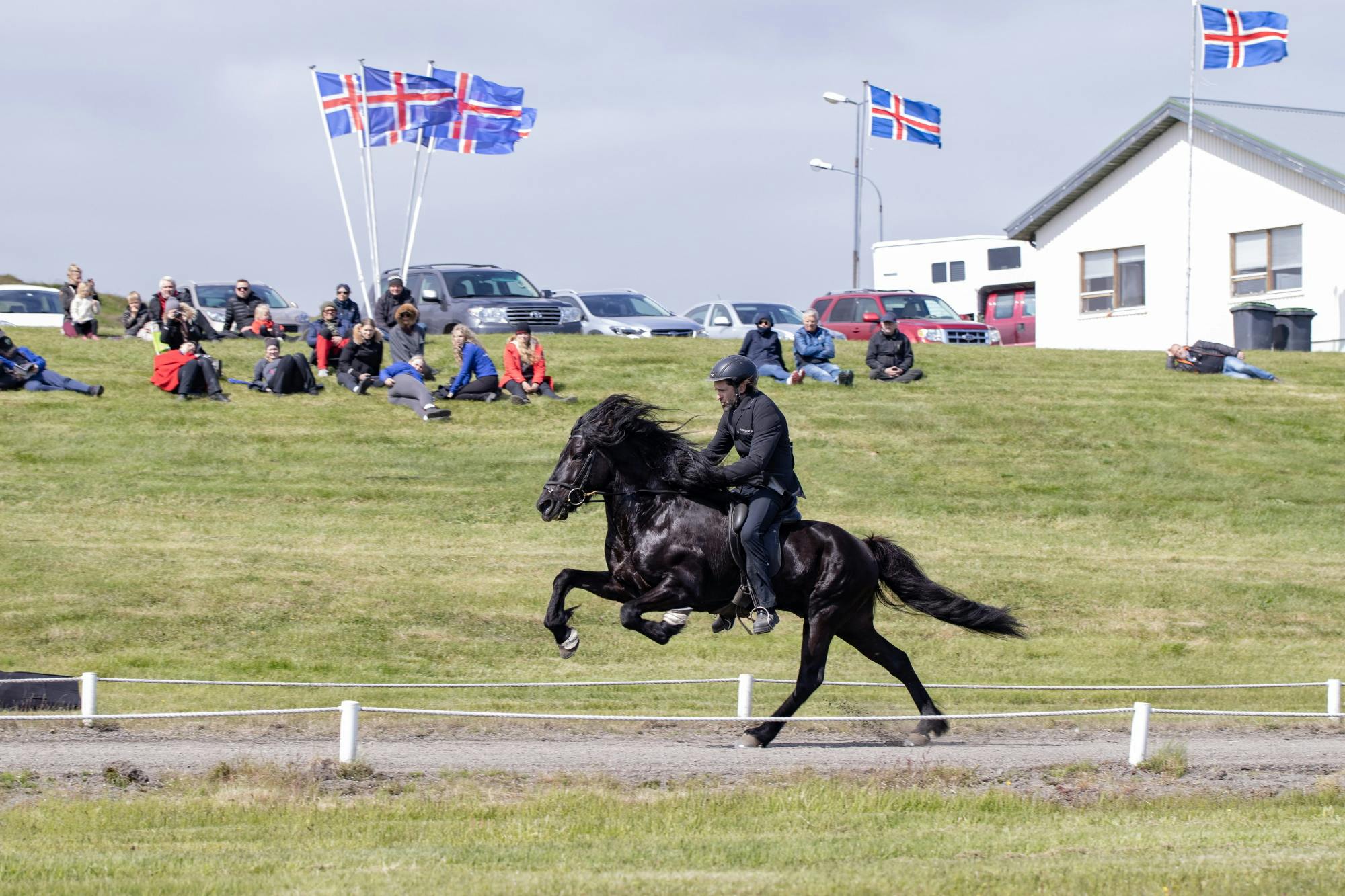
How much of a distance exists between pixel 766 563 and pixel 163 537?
11.1 m

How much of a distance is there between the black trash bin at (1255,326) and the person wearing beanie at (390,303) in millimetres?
20286

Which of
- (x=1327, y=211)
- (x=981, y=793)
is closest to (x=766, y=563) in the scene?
(x=981, y=793)

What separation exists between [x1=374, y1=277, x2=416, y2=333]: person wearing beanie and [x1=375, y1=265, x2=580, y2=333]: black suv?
3206 mm

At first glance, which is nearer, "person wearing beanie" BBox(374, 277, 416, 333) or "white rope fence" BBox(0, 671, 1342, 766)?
"white rope fence" BBox(0, 671, 1342, 766)

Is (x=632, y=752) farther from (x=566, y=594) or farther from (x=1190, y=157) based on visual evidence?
(x=1190, y=157)

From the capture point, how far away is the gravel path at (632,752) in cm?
1027

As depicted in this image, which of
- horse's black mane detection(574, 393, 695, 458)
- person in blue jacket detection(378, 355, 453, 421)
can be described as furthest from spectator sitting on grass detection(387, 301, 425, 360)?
horse's black mane detection(574, 393, 695, 458)

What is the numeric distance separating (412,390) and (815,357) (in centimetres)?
779

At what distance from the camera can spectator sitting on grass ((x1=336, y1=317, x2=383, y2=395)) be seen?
87.1 ft

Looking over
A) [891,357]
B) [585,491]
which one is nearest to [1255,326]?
[891,357]

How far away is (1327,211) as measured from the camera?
37469mm

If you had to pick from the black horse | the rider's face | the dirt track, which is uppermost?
the rider's face

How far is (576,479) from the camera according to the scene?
1114 cm

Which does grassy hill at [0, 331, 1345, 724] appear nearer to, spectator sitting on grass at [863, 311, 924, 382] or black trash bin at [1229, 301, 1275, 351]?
spectator sitting on grass at [863, 311, 924, 382]
